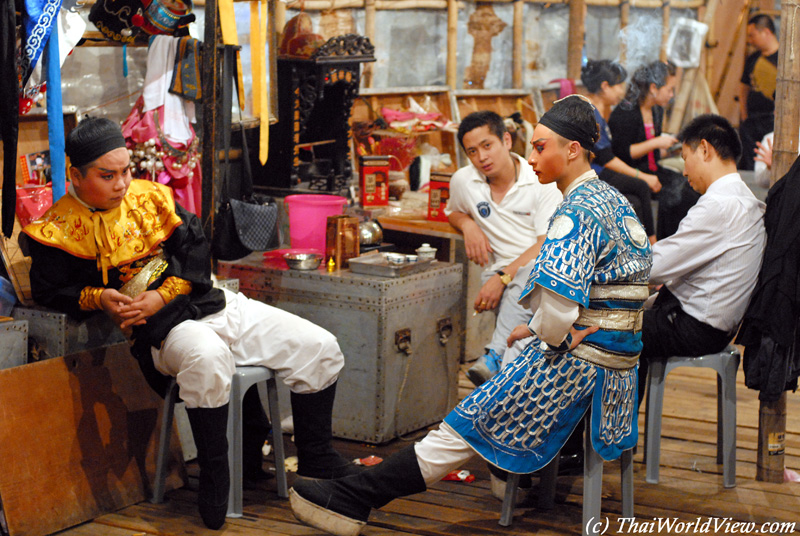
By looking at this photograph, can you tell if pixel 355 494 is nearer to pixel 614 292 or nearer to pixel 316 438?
pixel 316 438

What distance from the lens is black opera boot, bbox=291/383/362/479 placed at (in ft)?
12.3

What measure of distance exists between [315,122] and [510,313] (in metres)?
2.25

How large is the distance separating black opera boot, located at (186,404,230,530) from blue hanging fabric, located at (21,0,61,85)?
57.5 inches

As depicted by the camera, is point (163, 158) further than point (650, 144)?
No

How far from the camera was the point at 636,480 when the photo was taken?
409 centimetres

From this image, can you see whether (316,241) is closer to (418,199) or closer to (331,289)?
(331,289)

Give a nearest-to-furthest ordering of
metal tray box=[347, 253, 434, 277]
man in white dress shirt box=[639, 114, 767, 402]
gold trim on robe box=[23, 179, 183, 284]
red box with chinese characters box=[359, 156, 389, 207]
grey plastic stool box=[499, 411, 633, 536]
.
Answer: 1. grey plastic stool box=[499, 411, 633, 536]
2. gold trim on robe box=[23, 179, 183, 284]
3. man in white dress shirt box=[639, 114, 767, 402]
4. metal tray box=[347, 253, 434, 277]
5. red box with chinese characters box=[359, 156, 389, 207]

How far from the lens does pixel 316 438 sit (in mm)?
3793

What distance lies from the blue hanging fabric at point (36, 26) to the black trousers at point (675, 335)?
2664mm

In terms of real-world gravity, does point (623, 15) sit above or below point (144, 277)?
above

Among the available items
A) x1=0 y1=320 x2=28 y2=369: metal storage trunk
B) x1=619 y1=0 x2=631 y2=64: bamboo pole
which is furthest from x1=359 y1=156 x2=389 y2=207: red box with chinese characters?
x1=619 y1=0 x2=631 y2=64: bamboo pole

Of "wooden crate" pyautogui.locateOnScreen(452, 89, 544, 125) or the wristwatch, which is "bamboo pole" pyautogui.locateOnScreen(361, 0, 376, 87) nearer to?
"wooden crate" pyautogui.locateOnScreen(452, 89, 544, 125)

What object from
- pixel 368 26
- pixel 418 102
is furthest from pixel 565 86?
pixel 368 26

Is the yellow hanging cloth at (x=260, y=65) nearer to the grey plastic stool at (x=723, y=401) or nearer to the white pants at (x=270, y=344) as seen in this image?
the white pants at (x=270, y=344)
